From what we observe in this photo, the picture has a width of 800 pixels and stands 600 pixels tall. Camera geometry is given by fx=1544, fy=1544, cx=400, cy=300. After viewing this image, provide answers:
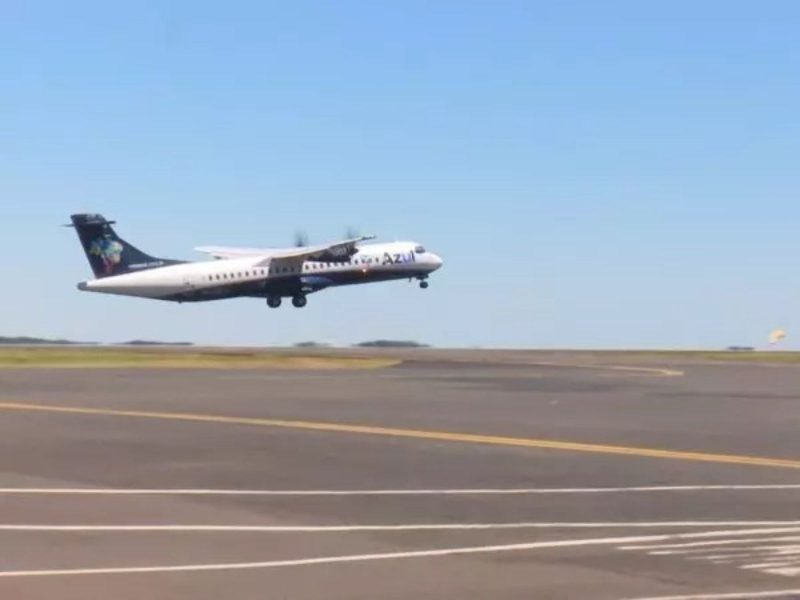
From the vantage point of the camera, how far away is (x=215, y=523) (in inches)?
596

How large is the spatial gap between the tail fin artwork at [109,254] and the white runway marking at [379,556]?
78.7m

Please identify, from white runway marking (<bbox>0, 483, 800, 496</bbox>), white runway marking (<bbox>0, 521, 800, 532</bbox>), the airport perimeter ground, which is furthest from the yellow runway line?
white runway marking (<bbox>0, 521, 800, 532</bbox>)

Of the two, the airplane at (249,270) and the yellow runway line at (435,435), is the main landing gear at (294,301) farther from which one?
the yellow runway line at (435,435)

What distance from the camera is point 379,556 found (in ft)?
43.5

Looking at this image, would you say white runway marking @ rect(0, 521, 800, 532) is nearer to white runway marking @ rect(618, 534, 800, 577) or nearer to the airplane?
white runway marking @ rect(618, 534, 800, 577)

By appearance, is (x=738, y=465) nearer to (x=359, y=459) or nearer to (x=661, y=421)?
(x=359, y=459)

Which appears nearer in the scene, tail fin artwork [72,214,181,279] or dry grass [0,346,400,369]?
dry grass [0,346,400,369]

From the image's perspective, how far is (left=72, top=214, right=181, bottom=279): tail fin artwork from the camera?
9219 centimetres

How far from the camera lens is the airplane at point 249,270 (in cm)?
8975

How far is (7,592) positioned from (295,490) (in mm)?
7236

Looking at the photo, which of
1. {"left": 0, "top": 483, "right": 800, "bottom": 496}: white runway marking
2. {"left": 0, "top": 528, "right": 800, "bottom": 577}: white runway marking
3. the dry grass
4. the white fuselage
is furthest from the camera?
the white fuselage

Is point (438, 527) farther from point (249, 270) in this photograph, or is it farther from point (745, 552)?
point (249, 270)

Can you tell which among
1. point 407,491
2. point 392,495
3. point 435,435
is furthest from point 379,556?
point 435,435

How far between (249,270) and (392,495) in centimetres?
7321
